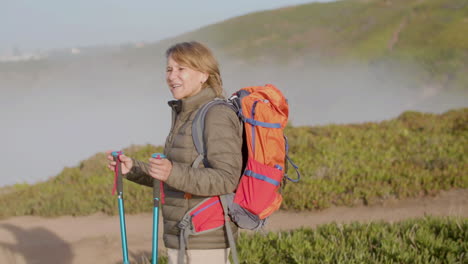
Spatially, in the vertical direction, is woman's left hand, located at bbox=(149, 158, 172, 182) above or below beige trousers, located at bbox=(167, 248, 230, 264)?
above

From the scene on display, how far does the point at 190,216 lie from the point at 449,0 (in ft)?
500

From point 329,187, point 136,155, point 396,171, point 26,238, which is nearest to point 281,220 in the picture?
point 329,187

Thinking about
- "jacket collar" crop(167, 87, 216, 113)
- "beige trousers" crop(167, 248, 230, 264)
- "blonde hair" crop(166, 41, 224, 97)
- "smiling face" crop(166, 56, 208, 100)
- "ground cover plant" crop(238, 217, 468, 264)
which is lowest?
"ground cover plant" crop(238, 217, 468, 264)

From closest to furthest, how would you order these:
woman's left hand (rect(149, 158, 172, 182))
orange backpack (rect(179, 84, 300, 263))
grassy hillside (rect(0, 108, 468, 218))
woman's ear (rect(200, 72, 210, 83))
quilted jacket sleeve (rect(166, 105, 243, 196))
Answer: woman's left hand (rect(149, 158, 172, 182)) → quilted jacket sleeve (rect(166, 105, 243, 196)) → orange backpack (rect(179, 84, 300, 263)) → woman's ear (rect(200, 72, 210, 83)) → grassy hillside (rect(0, 108, 468, 218))

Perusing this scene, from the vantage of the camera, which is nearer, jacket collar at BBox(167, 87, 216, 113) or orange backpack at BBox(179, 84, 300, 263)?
orange backpack at BBox(179, 84, 300, 263)

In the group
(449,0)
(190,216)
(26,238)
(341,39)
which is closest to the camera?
(190,216)

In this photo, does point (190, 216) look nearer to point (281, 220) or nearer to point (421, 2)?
point (281, 220)

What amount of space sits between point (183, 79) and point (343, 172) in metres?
8.26

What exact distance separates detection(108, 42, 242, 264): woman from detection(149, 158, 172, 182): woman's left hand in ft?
0.14

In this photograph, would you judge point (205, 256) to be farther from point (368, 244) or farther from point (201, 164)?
point (368, 244)

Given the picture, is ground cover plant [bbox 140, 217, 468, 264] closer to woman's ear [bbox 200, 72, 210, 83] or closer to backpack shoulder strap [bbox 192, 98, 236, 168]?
backpack shoulder strap [bbox 192, 98, 236, 168]

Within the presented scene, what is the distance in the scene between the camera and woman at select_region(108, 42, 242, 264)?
3.15 m

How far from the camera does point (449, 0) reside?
140 meters

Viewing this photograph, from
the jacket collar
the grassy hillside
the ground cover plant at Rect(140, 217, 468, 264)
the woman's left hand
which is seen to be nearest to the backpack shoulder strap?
the jacket collar
